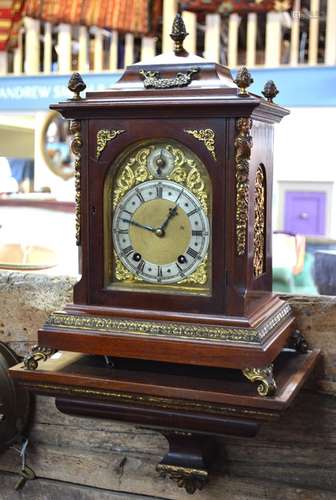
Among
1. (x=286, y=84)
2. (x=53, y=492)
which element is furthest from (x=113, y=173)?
(x=286, y=84)

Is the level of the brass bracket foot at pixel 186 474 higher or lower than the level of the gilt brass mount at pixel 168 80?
lower

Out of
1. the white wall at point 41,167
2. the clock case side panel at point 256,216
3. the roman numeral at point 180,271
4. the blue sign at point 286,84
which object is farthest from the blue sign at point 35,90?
the roman numeral at point 180,271

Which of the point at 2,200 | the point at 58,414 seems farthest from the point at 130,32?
the point at 58,414

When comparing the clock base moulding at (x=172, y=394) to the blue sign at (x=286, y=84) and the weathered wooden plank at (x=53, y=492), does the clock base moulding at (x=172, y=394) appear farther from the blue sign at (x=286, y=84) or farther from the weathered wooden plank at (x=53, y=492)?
the blue sign at (x=286, y=84)

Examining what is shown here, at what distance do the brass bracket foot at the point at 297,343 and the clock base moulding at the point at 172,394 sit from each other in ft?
0.09

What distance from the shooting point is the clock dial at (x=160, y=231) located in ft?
3.28

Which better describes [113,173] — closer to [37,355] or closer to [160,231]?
[160,231]

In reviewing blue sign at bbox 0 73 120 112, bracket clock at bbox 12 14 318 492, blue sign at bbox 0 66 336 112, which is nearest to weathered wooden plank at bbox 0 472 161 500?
bracket clock at bbox 12 14 318 492

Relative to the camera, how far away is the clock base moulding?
3.13 ft

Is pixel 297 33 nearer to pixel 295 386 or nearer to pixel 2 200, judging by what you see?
pixel 2 200

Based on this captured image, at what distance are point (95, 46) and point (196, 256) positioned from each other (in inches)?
127

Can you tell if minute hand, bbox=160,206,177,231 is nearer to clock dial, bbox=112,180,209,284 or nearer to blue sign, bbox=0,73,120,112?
clock dial, bbox=112,180,209,284

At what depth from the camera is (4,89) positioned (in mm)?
3926

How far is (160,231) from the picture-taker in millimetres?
1010
